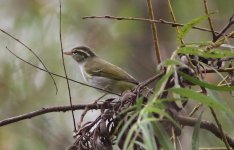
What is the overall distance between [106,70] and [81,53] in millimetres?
527

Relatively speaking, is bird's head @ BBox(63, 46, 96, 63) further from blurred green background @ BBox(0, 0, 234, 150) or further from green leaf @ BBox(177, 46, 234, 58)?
green leaf @ BBox(177, 46, 234, 58)

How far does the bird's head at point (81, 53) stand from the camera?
12.3 ft

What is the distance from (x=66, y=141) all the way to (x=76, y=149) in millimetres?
2763

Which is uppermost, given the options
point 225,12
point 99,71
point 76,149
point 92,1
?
point 92,1

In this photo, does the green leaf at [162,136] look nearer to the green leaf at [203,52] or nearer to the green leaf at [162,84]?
the green leaf at [162,84]

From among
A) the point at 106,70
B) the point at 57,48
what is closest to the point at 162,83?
the point at 106,70

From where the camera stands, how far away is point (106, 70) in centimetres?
331

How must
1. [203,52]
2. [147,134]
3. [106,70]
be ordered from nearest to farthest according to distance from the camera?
[147,134] → [203,52] → [106,70]

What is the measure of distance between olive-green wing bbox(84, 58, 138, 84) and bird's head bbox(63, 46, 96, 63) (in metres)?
0.09

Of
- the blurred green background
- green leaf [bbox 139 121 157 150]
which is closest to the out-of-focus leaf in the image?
green leaf [bbox 139 121 157 150]

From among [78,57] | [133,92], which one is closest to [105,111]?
[133,92]

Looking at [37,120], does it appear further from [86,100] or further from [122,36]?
[122,36]

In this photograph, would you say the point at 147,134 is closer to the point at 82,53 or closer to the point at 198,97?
the point at 198,97

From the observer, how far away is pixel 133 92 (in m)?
1.42
